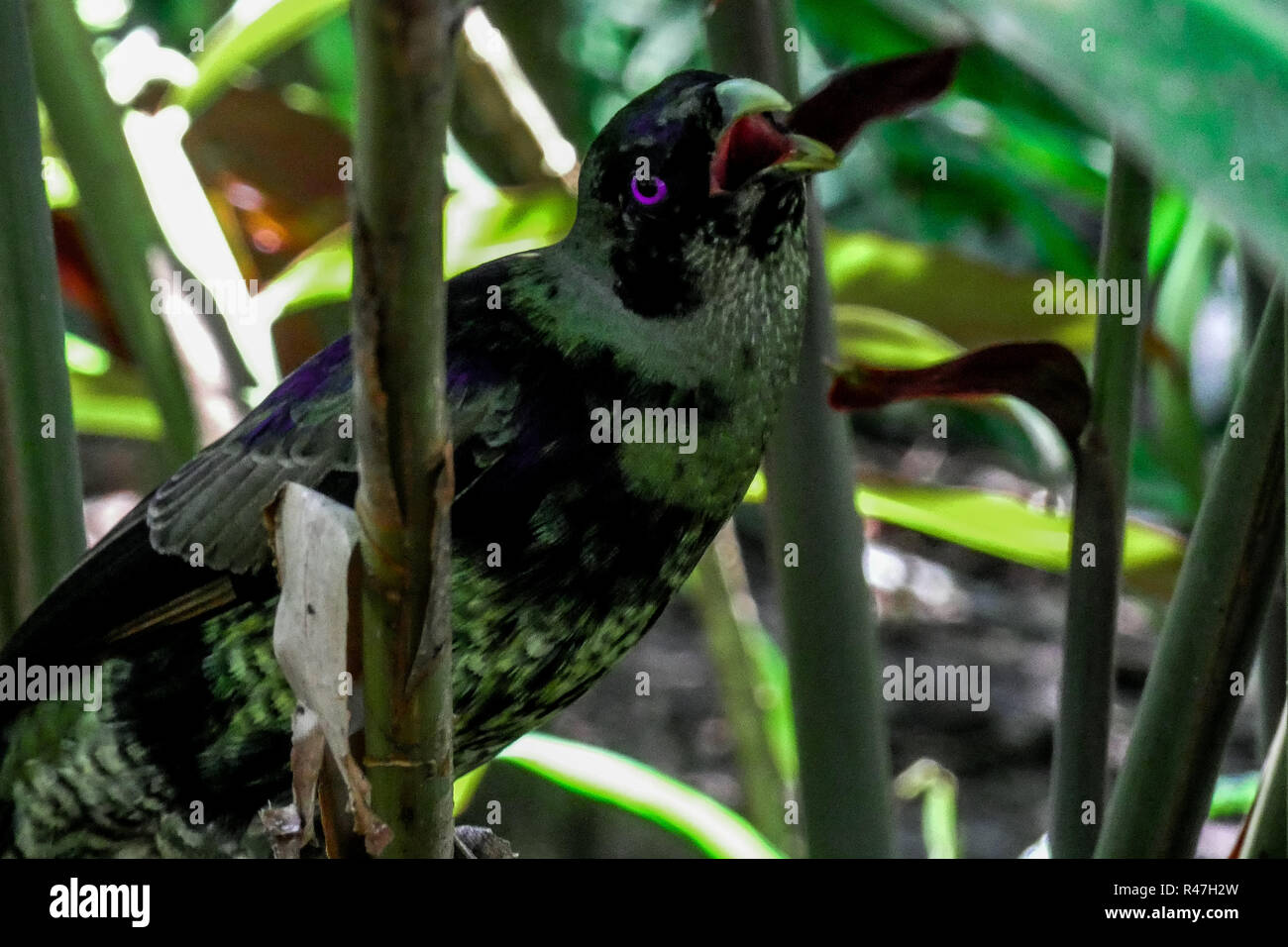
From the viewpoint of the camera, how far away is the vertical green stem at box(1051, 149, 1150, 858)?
0.53 metres

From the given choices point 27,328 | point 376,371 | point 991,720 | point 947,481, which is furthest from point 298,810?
point 947,481

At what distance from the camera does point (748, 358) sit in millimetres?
646

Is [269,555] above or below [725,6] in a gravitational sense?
below

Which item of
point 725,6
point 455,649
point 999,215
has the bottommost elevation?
point 455,649

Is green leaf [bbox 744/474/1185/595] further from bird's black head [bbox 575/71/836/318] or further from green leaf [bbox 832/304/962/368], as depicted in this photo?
bird's black head [bbox 575/71/836/318]

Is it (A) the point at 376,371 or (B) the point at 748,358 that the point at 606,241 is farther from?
(A) the point at 376,371

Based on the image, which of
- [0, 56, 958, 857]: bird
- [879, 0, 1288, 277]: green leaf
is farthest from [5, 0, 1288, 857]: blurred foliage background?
[0, 56, 958, 857]: bird

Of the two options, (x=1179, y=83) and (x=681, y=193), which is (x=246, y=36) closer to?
(x=681, y=193)

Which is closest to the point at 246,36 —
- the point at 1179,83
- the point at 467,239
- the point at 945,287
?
the point at 467,239

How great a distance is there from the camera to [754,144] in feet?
1.94

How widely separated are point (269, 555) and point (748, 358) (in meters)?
0.23

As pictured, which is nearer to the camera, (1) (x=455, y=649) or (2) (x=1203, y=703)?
(2) (x=1203, y=703)

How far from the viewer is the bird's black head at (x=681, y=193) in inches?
23.5

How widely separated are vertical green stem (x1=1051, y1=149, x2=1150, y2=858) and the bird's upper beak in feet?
0.38
